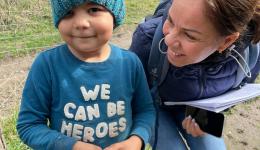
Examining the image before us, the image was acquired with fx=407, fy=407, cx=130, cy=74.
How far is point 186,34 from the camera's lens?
5.44ft

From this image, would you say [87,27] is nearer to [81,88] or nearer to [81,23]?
[81,23]

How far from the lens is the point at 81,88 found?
1600mm

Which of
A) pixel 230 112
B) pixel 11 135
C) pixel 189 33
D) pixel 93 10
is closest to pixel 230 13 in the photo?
pixel 189 33

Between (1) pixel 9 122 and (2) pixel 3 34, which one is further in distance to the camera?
(2) pixel 3 34

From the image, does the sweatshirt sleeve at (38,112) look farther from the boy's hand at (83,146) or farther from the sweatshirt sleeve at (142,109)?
the sweatshirt sleeve at (142,109)

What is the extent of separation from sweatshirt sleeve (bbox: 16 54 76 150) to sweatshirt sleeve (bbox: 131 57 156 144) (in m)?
0.31

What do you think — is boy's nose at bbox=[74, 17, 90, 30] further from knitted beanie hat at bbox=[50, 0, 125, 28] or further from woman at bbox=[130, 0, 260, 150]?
woman at bbox=[130, 0, 260, 150]

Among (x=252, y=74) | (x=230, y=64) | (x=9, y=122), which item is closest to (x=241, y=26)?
(x=230, y=64)

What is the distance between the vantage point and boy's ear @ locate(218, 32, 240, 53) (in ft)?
5.62

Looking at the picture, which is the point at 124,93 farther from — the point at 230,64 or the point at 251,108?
the point at 251,108

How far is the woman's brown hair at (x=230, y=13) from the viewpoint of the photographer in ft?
5.14

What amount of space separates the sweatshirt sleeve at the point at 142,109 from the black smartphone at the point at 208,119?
27cm

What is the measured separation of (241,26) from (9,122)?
212 cm

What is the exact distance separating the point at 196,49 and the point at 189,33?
8cm
